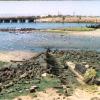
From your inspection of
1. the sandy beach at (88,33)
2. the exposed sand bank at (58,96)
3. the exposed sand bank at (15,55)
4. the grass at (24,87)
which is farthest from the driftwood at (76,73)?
the sandy beach at (88,33)

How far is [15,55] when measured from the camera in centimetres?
4778

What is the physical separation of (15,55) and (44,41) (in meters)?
14.6

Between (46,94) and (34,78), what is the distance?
4081 millimetres

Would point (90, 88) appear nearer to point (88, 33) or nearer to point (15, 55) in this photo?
point (15, 55)

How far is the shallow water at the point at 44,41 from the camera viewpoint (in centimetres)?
5531

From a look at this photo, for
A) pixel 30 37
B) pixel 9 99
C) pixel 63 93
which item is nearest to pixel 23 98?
pixel 9 99

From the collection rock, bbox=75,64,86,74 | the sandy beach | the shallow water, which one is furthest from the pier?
rock, bbox=75,64,86,74

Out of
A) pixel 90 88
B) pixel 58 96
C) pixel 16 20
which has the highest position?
pixel 58 96

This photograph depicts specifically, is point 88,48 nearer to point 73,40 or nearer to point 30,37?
point 73,40

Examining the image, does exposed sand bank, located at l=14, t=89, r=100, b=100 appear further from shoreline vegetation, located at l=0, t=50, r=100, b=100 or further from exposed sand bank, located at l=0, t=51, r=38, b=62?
exposed sand bank, located at l=0, t=51, r=38, b=62

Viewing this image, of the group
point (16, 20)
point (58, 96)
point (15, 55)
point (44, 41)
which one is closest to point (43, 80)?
point (58, 96)

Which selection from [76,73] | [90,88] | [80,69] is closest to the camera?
[90,88]

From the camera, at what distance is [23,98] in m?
28.0

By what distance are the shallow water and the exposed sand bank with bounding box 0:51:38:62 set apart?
378 centimetres
